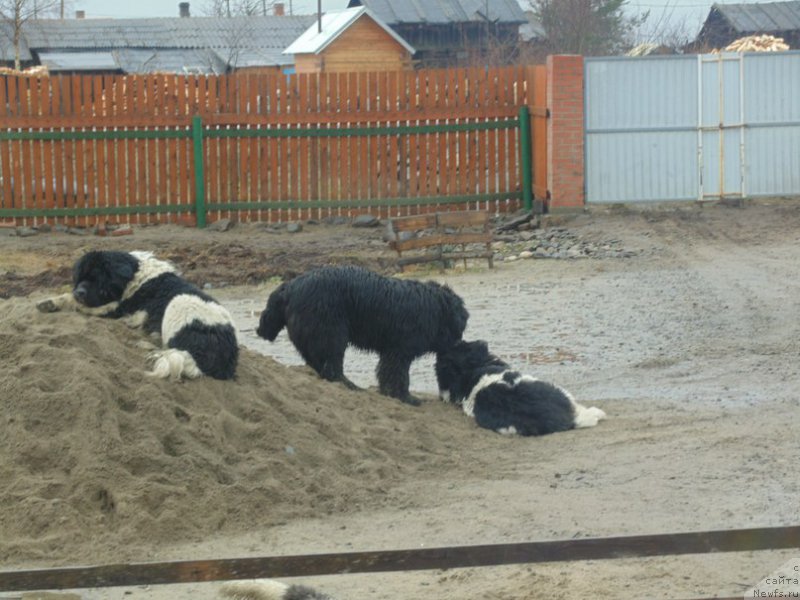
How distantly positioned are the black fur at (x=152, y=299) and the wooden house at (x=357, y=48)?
37.1 metres

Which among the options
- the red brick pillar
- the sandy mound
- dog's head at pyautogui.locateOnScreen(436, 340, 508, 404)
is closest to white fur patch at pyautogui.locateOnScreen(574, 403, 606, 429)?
dog's head at pyautogui.locateOnScreen(436, 340, 508, 404)

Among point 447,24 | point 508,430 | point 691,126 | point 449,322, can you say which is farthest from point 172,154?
point 447,24

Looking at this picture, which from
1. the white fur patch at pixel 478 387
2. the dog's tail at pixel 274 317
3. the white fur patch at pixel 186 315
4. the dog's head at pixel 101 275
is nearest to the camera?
the white fur patch at pixel 186 315

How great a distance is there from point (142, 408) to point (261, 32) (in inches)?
2152

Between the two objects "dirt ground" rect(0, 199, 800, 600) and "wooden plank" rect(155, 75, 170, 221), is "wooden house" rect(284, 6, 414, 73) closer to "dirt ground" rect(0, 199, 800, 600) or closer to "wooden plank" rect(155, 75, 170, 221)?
"wooden plank" rect(155, 75, 170, 221)

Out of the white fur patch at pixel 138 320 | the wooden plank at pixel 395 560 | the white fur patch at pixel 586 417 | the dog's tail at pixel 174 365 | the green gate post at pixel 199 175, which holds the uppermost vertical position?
the green gate post at pixel 199 175

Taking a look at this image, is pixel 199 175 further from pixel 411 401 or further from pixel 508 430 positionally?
pixel 508 430

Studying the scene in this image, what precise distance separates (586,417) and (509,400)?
557 millimetres

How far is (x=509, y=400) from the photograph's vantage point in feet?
30.0

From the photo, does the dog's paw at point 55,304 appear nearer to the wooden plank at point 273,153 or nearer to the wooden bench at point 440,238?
the wooden bench at point 440,238

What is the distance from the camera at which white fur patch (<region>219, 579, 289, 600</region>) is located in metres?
5.07

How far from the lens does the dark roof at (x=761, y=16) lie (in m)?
48.3

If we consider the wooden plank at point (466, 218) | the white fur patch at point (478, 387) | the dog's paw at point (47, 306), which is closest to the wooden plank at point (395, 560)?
the dog's paw at point (47, 306)

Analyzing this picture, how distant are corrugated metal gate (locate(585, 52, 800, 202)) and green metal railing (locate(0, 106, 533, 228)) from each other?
151cm
